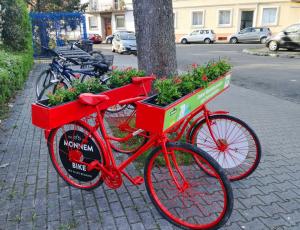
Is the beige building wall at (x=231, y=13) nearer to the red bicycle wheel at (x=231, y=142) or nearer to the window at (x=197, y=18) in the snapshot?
the window at (x=197, y=18)

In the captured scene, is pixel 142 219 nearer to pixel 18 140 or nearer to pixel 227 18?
pixel 18 140

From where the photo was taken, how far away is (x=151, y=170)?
2895mm

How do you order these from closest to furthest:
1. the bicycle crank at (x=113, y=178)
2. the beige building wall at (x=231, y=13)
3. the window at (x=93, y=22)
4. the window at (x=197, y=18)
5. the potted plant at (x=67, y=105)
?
the potted plant at (x=67, y=105)
the bicycle crank at (x=113, y=178)
the beige building wall at (x=231, y=13)
the window at (x=197, y=18)
the window at (x=93, y=22)

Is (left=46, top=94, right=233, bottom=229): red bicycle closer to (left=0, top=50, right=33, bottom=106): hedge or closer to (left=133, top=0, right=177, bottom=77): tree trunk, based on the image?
(left=133, top=0, right=177, bottom=77): tree trunk

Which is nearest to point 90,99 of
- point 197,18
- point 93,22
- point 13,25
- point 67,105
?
point 67,105

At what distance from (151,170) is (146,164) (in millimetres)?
155

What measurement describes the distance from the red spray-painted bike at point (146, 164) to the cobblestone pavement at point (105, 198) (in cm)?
18

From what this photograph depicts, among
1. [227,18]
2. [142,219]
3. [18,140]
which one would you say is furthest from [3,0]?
[227,18]

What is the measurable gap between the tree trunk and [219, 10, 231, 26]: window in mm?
29694

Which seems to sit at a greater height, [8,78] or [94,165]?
[8,78]

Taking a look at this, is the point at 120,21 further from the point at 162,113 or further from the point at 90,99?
the point at 162,113

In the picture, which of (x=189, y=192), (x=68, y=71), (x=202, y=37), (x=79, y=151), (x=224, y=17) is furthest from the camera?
(x=224, y=17)

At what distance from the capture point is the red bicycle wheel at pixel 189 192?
2504 mm

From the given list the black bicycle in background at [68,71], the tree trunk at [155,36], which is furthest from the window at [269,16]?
the tree trunk at [155,36]
